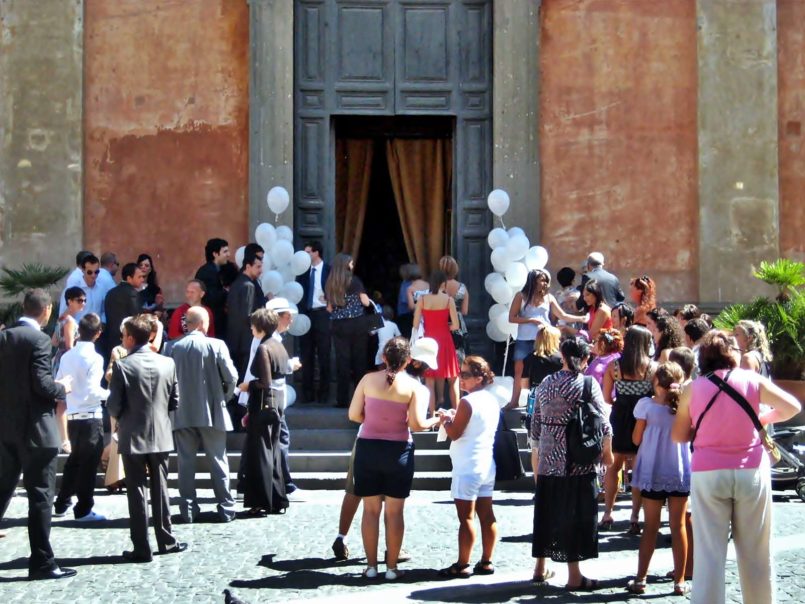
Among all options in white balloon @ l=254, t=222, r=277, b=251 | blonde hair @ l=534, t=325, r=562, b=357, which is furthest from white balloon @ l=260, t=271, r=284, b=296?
blonde hair @ l=534, t=325, r=562, b=357

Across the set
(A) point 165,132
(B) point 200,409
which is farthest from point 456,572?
(A) point 165,132

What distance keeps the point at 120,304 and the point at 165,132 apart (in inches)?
128

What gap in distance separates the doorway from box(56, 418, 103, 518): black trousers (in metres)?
5.42

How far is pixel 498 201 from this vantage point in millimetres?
15211

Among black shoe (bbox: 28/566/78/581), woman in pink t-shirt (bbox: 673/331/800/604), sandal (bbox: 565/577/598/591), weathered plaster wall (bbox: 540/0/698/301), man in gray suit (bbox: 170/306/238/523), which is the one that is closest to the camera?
woman in pink t-shirt (bbox: 673/331/800/604)

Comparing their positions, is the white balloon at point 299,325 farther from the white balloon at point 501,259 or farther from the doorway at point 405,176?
the doorway at point 405,176

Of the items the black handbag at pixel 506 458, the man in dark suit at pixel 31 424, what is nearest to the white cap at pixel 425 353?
the black handbag at pixel 506 458

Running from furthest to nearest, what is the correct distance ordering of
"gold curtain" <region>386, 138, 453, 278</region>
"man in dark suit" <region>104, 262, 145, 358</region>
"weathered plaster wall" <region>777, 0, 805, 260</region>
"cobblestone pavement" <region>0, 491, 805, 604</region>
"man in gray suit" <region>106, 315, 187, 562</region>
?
"gold curtain" <region>386, 138, 453, 278</region>, "weathered plaster wall" <region>777, 0, 805, 260</region>, "man in dark suit" <region>104, 262, 145, 358</region>, "man in gray suit" <region>106, 315, 187, 562</region>, "cobblestone pavement" <region>0, 491, 805, 604</region>

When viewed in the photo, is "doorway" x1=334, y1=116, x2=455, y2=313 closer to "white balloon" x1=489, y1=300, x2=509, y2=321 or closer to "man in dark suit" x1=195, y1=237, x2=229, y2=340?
"white balloon" x1=489, y1=300, x2=509, y2=321

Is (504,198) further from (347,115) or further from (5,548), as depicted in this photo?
(5,548)

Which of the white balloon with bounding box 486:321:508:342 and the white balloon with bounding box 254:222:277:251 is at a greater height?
→ the white balloon with bounding box 254:222:277:251

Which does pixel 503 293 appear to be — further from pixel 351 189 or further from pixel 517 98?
pixel 351 189

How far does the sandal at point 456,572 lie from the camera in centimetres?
903

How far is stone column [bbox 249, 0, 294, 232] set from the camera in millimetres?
15758
